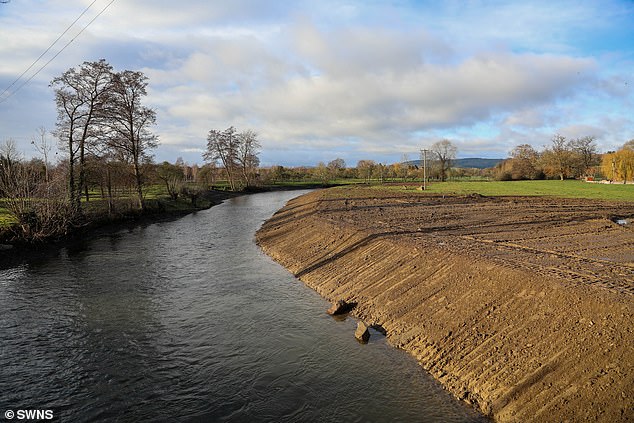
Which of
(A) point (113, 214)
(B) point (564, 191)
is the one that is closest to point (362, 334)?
(A) point (113, 214)

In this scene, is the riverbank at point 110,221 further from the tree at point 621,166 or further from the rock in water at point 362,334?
the tree at point 621,166

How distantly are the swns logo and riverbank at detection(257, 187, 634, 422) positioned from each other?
28.0 feet

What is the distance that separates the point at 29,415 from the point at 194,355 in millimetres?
3713

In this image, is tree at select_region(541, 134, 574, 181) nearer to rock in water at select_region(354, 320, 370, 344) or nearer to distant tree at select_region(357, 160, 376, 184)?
distant tree at select_region(357, 160, 376, 184)

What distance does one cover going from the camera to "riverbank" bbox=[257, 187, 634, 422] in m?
7.23

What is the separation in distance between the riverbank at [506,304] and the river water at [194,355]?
91 cm

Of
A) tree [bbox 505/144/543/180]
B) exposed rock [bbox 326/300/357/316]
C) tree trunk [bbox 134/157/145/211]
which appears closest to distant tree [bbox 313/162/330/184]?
tree [bbox 505/144/543/180]

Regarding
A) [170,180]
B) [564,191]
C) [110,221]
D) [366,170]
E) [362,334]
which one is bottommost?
[362,334]

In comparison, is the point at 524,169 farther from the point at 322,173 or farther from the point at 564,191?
the point at 322,173

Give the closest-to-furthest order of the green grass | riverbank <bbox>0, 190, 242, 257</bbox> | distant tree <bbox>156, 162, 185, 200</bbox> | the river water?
the river water, riverbank <bbox>0, 190, 242, 257</bbox>, the green grass, distant tree <bbox>156, 162, 185, 200</bbox>

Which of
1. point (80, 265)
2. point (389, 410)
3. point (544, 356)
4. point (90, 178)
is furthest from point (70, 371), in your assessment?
point (90, 178)

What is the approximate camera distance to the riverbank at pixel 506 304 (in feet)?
23.7

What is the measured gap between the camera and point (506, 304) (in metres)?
10.1

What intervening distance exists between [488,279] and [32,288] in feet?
61.5
